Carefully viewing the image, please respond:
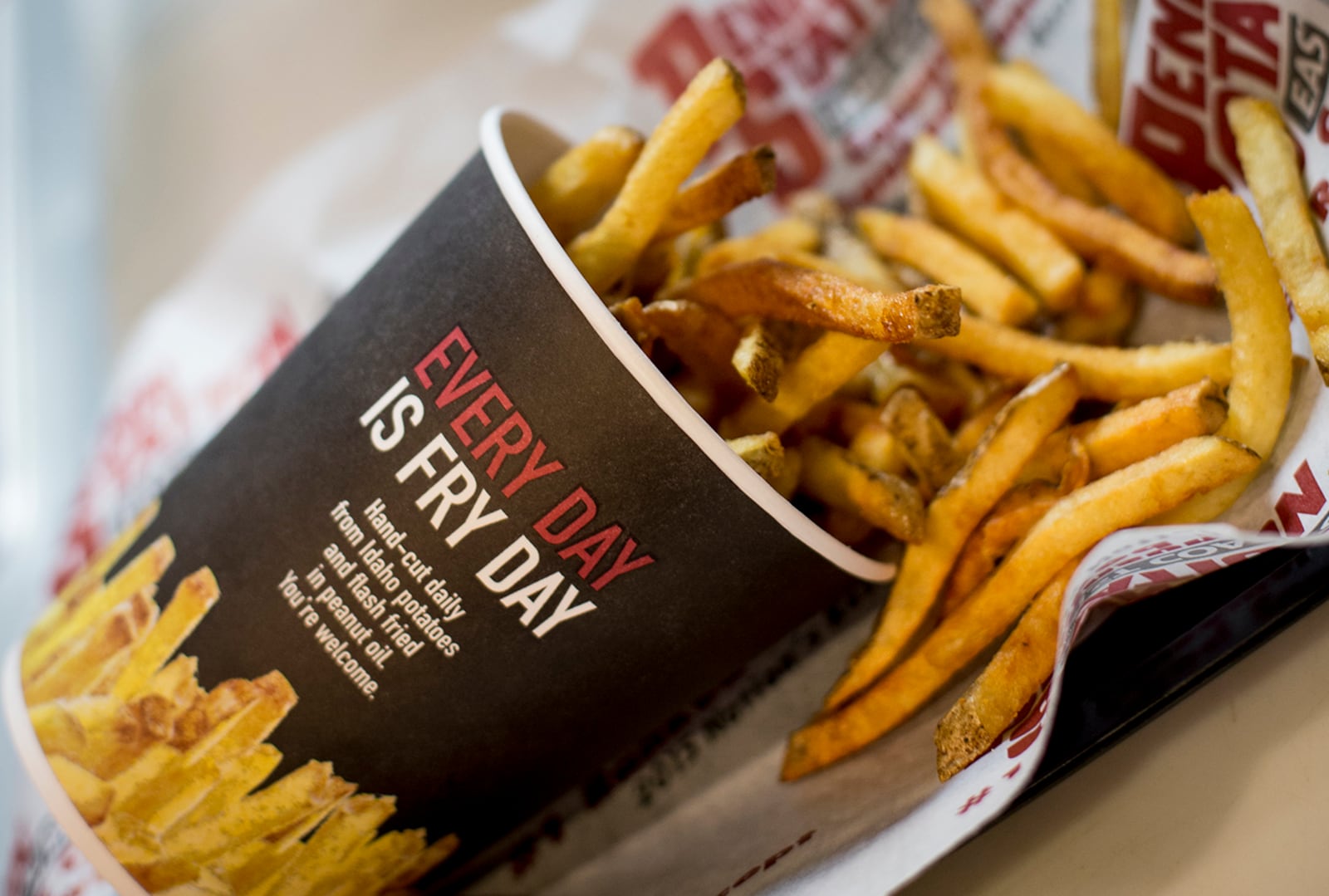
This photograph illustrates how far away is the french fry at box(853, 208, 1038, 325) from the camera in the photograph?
1.18 meters

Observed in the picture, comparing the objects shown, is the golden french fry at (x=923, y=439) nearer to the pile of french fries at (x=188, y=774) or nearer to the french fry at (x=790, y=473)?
the french fry at (x=790, y=473)

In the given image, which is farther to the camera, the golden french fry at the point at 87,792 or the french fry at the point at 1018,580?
the golden french fry at the point at 87,792

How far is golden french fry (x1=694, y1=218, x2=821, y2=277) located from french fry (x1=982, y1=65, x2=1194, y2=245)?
1.01ft

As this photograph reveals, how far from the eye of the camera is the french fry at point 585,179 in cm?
108

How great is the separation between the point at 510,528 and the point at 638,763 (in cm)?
55

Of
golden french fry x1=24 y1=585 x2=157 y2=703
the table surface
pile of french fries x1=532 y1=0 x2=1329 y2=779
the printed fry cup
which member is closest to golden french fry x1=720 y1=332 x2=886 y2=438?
pile of french fries x1=532 y1=0 x2=1329 y2=779

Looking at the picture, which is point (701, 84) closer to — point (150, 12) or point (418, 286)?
point (418, 286)

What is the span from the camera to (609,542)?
941 mm

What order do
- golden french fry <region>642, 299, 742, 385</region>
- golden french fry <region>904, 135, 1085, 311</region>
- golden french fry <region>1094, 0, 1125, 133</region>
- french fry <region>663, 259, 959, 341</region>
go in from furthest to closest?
golden french fry <region>1094, 0, 1125, 133</region>
golden french fry <region>904, 135, 1085, 311</region>
golden french fry <region>642, 299, 742, 385</region>
french fry <region>663, 259, 959, 341</region>

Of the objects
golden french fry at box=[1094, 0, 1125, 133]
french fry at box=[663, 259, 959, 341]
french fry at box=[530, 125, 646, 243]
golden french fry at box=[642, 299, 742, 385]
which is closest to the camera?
french fry at box=[663, 259, 959, 341]

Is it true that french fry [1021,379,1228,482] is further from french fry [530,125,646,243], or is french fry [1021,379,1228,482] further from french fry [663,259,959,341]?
french fry [530,125,646,243]

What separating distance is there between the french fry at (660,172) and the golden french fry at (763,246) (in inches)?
8.3

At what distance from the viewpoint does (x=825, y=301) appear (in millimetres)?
931

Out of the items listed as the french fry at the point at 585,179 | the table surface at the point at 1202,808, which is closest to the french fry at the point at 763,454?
the french fry at the point at 585,179
